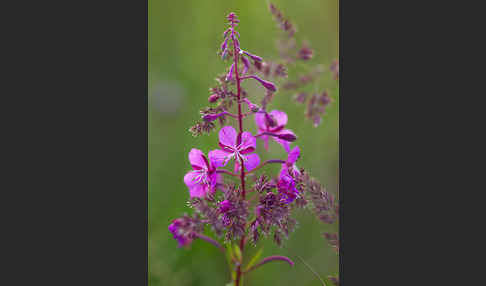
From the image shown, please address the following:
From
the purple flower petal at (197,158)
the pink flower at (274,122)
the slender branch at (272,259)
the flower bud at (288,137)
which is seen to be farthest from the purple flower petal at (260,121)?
the slender branch at (272,259)

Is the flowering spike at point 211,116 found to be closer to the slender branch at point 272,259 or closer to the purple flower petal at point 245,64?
the purple flower petal at point 245,64

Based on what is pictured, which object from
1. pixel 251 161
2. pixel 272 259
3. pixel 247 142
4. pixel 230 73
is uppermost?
pixel 230 73

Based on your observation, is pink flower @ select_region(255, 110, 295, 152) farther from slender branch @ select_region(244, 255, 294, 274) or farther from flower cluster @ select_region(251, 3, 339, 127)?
slender branch @ select_region(244, 255, 294, 274)

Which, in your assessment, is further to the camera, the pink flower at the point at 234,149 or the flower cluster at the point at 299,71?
the flower cluster at the point at 299,71

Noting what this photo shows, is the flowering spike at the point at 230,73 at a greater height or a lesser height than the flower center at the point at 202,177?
greater

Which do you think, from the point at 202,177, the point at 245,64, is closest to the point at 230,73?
the point at 245,64

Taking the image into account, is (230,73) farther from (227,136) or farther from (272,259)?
(272,259)

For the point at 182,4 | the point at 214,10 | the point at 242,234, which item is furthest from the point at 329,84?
the point at 242,234

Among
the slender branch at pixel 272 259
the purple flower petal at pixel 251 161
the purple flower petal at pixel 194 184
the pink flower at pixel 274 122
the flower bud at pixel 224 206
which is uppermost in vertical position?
the pink flower at pixel 274 122

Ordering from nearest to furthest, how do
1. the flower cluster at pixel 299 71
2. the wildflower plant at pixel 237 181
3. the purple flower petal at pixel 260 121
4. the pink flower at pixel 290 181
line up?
the wildflower plant at pixel 237 181
the pink flower at pixel 290 181
the purple flower petal at pixel 260 121
the flower cluster at pixel 299 71
